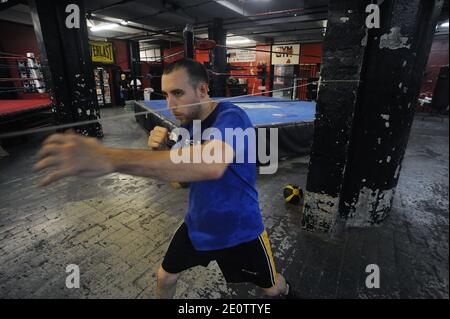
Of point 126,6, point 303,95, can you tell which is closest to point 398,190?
point 126,6

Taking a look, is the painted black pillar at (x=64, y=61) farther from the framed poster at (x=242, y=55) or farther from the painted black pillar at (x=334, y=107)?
the framed poster at (x=242, y=55)

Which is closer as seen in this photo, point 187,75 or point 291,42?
point 187,75

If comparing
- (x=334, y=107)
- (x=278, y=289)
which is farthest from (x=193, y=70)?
(x=334, y=107)

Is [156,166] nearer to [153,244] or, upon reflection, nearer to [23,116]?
[153,244]

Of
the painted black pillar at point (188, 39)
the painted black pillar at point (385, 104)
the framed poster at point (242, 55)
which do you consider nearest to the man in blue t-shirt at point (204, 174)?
the painted black pillar at point (385, 104)

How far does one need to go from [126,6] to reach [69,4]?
3.12m

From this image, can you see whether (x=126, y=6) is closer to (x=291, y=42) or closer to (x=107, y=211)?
(x=107, y=211)

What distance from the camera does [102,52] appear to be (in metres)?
11.4

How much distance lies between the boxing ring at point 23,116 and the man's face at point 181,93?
537 centimetres

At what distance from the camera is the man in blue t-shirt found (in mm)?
871

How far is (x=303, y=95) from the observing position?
1391 cm

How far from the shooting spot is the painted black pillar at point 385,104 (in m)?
2.00

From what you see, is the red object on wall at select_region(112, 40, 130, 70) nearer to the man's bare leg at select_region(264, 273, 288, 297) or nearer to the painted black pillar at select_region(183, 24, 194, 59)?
the painted black pillar at select_region(183, 24, 194, 59)

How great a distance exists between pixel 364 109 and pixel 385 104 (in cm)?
16
